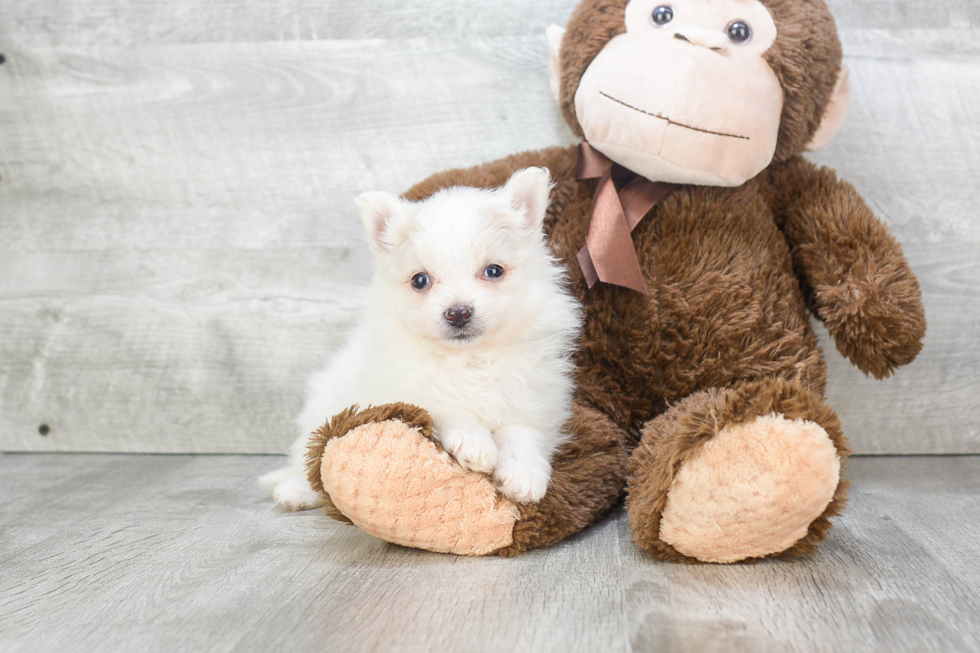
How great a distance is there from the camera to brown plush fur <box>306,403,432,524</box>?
1.19m

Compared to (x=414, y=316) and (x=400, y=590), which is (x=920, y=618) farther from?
(x=414, y=316)

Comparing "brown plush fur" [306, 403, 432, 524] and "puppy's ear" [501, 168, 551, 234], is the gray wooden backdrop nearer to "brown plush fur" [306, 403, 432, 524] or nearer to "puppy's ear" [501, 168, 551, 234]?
"puppy's ear" [501, 168, 551, 234]

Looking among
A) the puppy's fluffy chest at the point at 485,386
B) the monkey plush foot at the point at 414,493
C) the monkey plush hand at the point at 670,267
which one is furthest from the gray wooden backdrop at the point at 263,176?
the monkey plush foot at the point at 414,493

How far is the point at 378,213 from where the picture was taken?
54.4 inches

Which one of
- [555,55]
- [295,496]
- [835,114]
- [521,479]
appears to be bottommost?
[295,496]

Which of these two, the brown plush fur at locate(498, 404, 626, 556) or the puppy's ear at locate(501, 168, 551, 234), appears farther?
the puppy's ear at locate(501, 168, 551, 234)

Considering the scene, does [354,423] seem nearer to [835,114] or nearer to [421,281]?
[421,281]

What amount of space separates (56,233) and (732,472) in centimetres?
180

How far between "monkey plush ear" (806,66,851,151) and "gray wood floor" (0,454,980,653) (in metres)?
0.72

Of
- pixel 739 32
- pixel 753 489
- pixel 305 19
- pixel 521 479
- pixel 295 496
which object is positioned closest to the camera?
pixel 753 489

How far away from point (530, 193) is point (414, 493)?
1.84 ft

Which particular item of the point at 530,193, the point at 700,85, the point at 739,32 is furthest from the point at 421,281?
the point at 739,32

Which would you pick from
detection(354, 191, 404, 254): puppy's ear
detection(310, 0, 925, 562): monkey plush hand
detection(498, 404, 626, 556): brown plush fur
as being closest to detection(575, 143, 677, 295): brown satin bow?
detection(310, 0, 925, 562): monkey plush hand

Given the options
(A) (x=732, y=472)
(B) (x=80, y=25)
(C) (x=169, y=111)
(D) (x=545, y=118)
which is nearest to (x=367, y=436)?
(A) (x=732, y=472)
